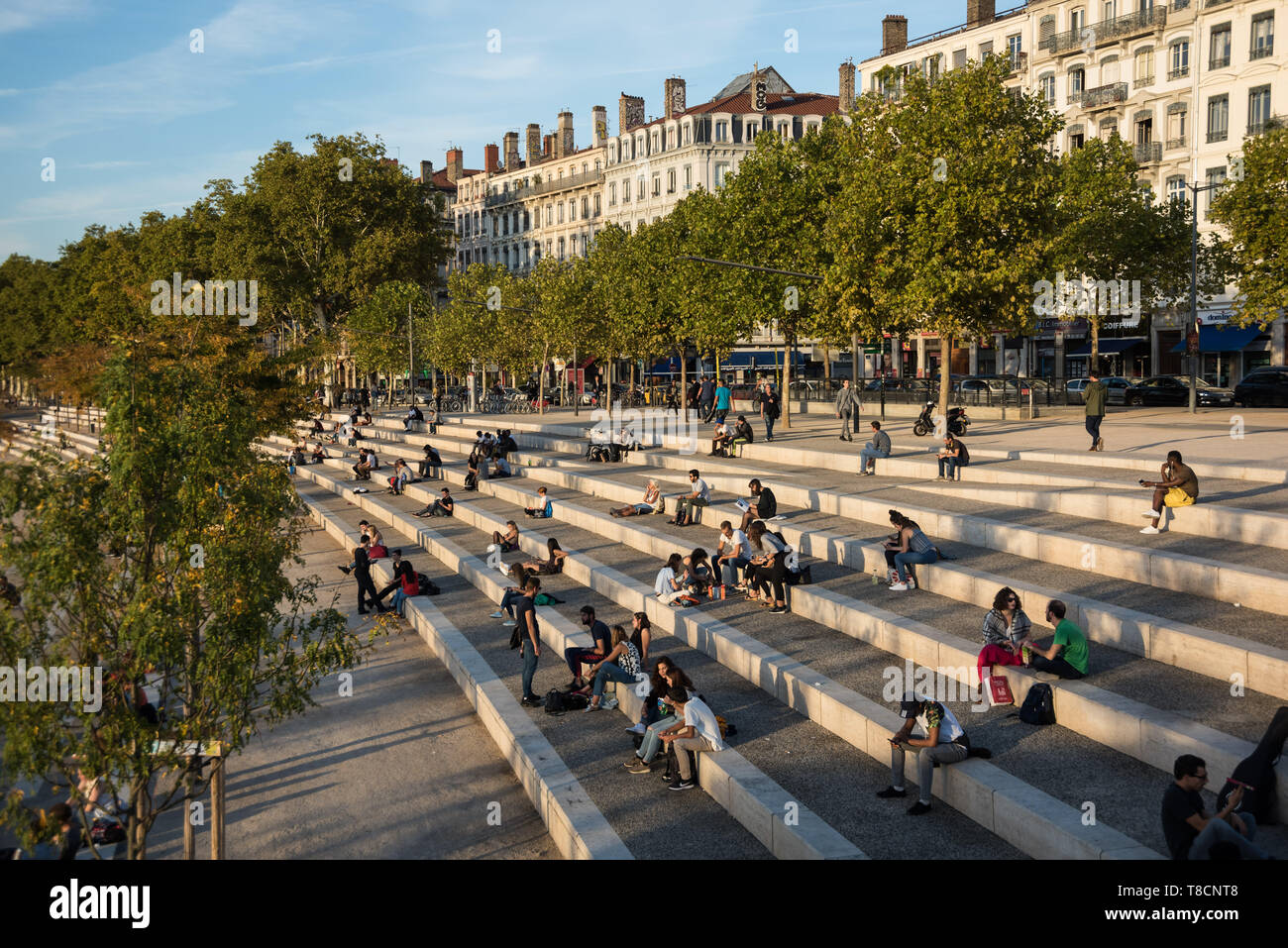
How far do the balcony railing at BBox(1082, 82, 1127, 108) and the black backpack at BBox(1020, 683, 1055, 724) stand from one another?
5312 cm

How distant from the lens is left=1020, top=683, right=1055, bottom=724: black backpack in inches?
401

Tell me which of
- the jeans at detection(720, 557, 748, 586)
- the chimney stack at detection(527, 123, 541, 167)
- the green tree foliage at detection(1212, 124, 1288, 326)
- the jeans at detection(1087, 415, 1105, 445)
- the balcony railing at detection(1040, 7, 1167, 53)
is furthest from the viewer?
the chimney stack at detection(527, 123, 541, 167)

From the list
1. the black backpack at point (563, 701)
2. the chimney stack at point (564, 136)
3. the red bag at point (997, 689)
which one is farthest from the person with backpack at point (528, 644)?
the chimney stack at point (564, 136)

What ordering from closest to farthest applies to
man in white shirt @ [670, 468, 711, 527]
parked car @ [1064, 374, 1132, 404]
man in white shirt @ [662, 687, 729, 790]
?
1. man in white shirt @ [662, 687, 729, 790]
2. man in white shirt @ [670, 468, 711, 527]
3. parked car @ [1064, 374, 1132, 404]

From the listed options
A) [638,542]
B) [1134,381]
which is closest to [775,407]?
[638,542]

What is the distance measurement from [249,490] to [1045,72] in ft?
197

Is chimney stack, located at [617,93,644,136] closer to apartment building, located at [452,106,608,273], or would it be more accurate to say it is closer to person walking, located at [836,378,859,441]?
apartment building, located at [452,106,608,273]

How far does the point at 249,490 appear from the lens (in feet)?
30.7

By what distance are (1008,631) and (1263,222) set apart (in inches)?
1231

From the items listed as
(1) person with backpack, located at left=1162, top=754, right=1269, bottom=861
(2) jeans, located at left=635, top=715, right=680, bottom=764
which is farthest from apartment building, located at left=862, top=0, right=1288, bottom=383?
(1) person with backpack, located at left=1162, top=754, right=1269, bottom=861

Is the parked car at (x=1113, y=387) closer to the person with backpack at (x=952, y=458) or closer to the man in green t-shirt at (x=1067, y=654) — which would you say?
the person with backpack at (x=952, y=458)

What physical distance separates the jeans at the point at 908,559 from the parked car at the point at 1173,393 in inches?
1216

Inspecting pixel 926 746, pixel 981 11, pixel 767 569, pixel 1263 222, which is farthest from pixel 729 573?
pixel 981 11
